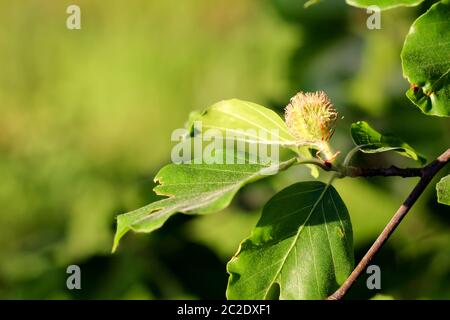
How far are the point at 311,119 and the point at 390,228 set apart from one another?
0.54ft

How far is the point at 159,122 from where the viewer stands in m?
3.48

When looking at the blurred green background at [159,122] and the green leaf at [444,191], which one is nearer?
the green leaf at [444,191]

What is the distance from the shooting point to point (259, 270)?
756 mm

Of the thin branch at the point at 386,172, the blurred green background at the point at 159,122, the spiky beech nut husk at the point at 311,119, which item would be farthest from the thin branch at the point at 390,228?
the blurred green background at the point at 159,122

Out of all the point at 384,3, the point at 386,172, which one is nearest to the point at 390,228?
the point at 386,172

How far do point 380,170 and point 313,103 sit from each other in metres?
0.11

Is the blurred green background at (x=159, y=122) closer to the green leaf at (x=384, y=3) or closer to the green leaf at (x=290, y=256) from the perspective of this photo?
the green leaf at (x=290, y=256)

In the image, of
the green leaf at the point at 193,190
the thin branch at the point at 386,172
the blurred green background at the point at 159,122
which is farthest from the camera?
the blurred green background at the point at 159,122

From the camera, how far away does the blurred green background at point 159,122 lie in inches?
53.0

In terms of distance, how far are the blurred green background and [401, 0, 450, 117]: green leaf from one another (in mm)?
511

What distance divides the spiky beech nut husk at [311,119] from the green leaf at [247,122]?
1 centimetres

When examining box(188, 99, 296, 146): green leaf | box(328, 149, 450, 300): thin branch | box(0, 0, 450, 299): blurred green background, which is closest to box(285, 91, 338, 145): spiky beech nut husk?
box(188, 99, 296, 146): green leaf

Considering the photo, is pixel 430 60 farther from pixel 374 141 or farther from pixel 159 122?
pixel 159 122

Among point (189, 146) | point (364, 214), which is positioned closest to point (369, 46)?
point (364, 214)
